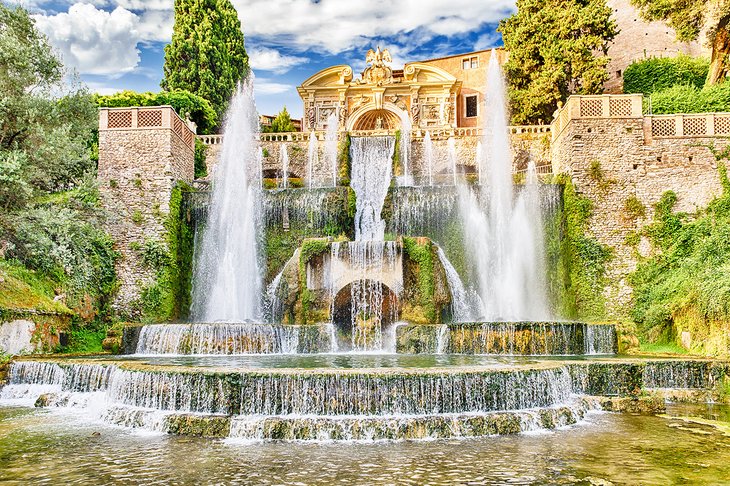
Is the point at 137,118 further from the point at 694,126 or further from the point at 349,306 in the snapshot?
the point at 694,126

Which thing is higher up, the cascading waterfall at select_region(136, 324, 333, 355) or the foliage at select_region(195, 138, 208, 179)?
the foliage at select_region(195, 138, 208, 179)

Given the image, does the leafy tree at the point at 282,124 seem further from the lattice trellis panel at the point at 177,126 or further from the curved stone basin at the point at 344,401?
the curved stone basin at the point at 344,401

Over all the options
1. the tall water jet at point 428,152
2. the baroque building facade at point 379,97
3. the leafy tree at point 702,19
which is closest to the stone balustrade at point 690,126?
the leafy tree at point 702,19

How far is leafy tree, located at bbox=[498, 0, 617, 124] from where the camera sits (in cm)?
2545

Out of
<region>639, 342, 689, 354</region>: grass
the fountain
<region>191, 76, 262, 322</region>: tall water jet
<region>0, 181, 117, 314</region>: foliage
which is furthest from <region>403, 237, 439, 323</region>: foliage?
<region>0, 181, 117, 314</region>: foliage

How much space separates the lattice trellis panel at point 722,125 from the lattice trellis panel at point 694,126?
35 centimetres

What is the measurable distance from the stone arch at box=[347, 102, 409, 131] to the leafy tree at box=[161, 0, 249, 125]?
7194mm

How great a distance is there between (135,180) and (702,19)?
21.0 m

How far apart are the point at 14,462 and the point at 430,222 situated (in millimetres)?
13941

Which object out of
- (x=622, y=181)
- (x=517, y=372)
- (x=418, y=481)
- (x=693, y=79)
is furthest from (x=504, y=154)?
(x=418, y=481)

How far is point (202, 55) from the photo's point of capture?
31.1 metres

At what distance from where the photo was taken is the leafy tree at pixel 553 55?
2545cm

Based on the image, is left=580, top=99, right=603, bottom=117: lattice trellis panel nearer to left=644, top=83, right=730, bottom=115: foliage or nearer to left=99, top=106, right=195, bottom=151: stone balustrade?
left=644, top=83, right=730, bottom=115: foliage

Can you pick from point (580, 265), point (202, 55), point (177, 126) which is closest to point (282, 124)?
point (202, 55)
